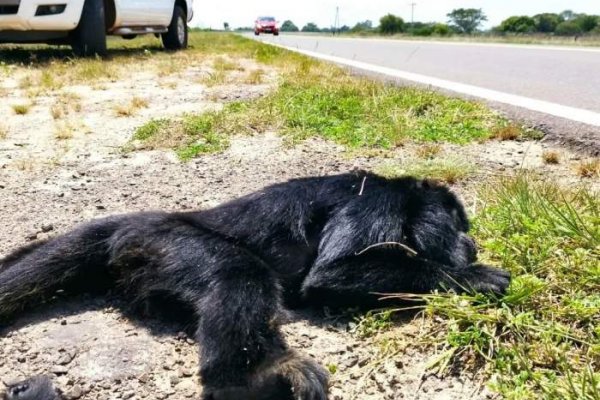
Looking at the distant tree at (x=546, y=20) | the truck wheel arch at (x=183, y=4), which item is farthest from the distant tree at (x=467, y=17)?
the truck wheel arch at (x=183, y=4)

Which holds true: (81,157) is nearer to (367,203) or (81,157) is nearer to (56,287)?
(56,287)

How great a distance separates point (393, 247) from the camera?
8.54 feet

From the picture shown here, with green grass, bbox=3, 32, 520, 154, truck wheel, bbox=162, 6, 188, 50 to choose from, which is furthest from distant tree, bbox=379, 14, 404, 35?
green grass, bbox=3, 32, 520, 154

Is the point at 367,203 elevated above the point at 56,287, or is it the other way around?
the point at 367,203

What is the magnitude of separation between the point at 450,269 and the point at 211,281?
3.27 ft

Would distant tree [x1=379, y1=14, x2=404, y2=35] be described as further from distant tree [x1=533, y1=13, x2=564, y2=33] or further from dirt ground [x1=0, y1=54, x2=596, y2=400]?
dirt ground [x1=0, y1=54, x2=596, y2=400]

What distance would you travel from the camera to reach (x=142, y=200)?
376cm

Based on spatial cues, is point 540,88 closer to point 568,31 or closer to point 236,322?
point 236,322

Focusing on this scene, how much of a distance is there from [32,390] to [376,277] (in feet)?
4.40

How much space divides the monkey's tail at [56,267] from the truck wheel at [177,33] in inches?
449

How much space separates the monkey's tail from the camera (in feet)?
8.34

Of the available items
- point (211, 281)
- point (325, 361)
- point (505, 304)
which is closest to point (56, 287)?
point (211, 281)

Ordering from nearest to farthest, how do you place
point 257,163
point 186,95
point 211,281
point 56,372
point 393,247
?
1. point 56,372
2. point 211,281
3. point 393,247
4. point 257,163
5. point 186,95

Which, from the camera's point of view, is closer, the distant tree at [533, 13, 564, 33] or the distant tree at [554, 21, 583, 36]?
the distant tree at [554, 21, 583, 36]
